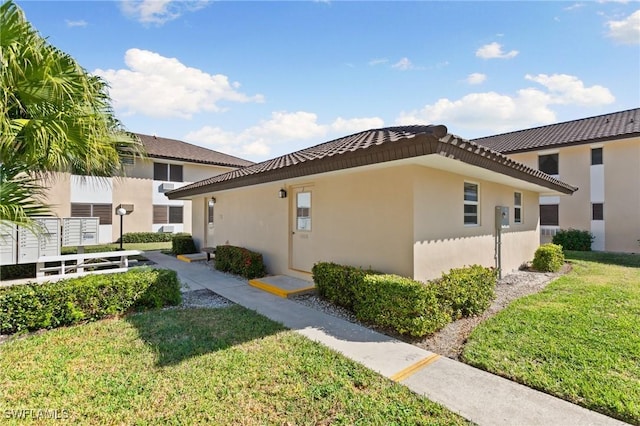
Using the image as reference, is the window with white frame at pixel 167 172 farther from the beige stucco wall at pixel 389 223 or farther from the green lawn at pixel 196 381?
the green lawn at pixel 196 381

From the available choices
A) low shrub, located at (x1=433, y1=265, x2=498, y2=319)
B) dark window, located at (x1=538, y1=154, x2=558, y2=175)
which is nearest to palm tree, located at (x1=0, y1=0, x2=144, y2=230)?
low shrub, located at (x1=433, y1=265, x2=498, y2=319)

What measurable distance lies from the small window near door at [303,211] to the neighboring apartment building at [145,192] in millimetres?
12955

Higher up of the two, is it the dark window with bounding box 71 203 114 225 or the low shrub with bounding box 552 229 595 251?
the dark window with bounding box 71 203 114 225

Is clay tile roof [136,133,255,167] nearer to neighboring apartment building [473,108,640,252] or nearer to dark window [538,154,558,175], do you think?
neighboring apartment building [473,108,640,252]

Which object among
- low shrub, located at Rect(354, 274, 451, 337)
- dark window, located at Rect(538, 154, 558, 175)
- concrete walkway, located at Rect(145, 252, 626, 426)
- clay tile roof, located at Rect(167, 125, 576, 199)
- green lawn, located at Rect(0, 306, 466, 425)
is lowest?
concrete walkway, located at Rect(145, 252, 626, 426)

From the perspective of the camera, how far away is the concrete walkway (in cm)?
291

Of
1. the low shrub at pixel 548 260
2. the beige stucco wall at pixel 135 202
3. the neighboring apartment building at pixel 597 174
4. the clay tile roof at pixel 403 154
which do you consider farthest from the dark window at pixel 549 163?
the beige stucco wall at pixel 135 202

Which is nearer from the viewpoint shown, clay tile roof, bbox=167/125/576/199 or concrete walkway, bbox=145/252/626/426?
concrete walkway, bbox=145/252/626/426

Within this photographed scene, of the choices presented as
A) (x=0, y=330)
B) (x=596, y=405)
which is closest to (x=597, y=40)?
(x=596, y=405)

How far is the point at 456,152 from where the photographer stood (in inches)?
194

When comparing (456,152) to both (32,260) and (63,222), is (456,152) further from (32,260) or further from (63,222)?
(63,222)

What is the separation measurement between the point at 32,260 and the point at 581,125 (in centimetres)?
2679

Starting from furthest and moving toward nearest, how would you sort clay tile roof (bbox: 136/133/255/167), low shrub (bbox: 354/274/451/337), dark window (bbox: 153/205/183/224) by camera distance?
clay tile roof (bbox: 136/133/255/167)
dark window (bbox: 153/205/183/224)
low shrub (bbox: 354/274/451/337)

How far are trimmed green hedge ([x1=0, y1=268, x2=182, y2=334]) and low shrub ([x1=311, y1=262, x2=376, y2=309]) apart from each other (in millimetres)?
3063
